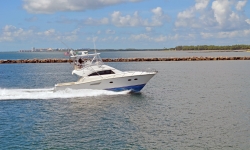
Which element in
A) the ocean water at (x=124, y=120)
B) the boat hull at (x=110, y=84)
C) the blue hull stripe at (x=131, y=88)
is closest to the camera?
the ocean water at (x=124, y=120)

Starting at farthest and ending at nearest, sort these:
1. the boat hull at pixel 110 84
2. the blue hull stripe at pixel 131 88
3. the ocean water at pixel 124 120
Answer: the blue hull stripe at pixel 131 88 → the boat hull at pixel 110 84 → the ocean water at pixel 124 120

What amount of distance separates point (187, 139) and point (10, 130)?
393 inches

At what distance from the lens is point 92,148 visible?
16.4 meters

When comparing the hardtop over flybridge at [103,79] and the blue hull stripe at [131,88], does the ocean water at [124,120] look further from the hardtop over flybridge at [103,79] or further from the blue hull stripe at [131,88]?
the hardtop over flybridge at [103,79]

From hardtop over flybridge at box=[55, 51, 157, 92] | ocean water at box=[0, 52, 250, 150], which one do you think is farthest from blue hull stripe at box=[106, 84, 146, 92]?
ocean water at box=[0, 52, 250, 150]

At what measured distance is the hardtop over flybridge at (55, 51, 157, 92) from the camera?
31.0 m

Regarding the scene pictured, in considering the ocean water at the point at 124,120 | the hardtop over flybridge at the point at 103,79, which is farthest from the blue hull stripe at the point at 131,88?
the ocean water at the point at 124,120

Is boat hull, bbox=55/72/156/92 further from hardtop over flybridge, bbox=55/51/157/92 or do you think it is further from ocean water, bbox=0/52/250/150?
ocean water, bbox=0/52/250/150

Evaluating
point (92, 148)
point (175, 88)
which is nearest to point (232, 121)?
point (92, 148)

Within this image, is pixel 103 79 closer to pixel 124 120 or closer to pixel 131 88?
pixel 131 88

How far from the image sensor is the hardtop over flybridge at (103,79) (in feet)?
102

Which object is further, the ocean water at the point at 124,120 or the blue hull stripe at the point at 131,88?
the blue hull stripe at the point at 131,88

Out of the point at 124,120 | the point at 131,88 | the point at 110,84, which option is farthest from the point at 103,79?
the point at 124,120

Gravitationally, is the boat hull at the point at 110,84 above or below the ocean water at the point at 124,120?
above
